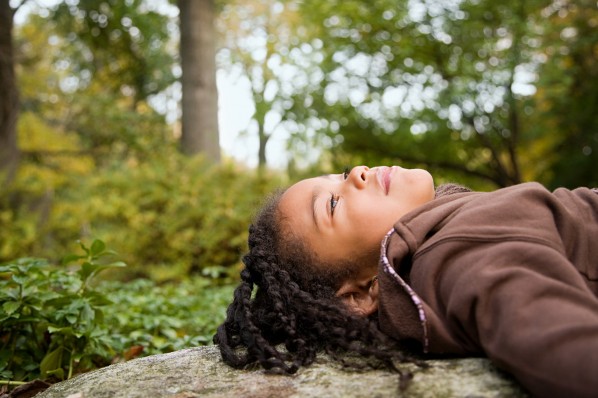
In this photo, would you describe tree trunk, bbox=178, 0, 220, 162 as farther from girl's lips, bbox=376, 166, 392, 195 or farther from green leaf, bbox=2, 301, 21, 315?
girl's lips, bbox=376, 166, 392, 195

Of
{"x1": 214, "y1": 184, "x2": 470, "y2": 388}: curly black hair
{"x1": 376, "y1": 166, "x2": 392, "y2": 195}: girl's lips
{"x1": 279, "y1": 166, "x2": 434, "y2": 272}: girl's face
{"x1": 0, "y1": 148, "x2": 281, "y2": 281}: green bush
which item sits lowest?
{"x1": 0, "y1": 148, "x2": 281, "y2": 281}: green bush

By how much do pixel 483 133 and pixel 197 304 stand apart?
16.8 ft

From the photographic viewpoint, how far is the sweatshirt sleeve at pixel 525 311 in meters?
1.42

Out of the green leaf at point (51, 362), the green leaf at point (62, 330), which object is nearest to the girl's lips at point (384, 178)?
the green leaf at point (62, 330)

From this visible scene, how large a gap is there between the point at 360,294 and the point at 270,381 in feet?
1.94

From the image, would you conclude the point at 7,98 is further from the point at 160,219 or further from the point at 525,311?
the point at 525,311

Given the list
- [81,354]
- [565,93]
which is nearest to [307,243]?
[81,354]

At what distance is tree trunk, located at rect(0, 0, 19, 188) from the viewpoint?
9.45 meters

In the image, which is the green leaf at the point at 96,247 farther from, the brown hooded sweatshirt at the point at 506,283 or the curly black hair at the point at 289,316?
the brown hooded sweatshirt at the point at 506,283

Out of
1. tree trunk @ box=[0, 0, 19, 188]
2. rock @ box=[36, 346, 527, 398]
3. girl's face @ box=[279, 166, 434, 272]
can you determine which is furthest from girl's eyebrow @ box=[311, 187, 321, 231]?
tree trunk @ box=[0, 0, 19, 188]

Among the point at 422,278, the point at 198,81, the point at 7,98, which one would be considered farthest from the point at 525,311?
A: the point at 7,98

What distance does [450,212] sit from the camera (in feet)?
6.70

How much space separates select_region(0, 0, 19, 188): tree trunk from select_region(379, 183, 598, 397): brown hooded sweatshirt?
8647 mm

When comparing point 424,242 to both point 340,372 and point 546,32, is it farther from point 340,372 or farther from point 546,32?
point 546,32
